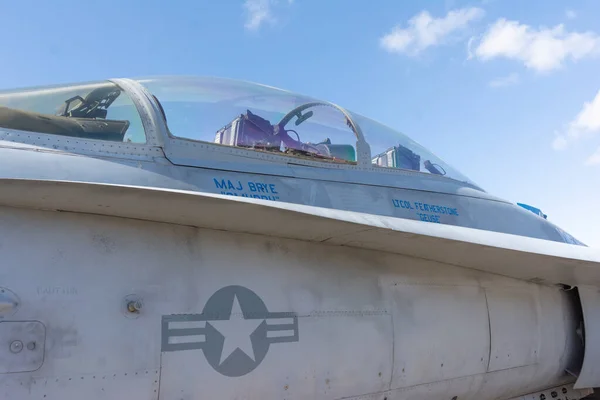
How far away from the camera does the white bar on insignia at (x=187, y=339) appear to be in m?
3.05

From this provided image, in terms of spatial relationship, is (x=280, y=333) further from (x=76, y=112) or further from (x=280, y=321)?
(x=76, y=112)

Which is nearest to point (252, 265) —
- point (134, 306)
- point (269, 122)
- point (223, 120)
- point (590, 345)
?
point (134, 306)

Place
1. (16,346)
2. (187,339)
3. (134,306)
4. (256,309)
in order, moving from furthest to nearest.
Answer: (256,309) < (187,339) < (134,306) < (16,346)

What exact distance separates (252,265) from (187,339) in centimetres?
70

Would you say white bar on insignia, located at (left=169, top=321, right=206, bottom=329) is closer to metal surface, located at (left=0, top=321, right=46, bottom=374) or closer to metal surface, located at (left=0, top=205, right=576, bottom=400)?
metal surface, located at (left=0, top=205, right=576, bottom=400)

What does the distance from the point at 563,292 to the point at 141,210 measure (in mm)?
4524

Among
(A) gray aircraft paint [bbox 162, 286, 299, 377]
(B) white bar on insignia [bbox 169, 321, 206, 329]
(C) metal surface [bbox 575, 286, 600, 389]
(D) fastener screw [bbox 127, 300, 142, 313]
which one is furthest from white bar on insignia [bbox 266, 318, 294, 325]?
(C) metal surface [bbox 575, 286, 600, 389]

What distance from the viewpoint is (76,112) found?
11.7 ft

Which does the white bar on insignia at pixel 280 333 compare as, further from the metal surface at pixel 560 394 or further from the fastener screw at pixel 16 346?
the metal surface at pixel 560 394

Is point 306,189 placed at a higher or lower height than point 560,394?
higher

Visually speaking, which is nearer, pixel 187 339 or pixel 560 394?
pixel 187 339

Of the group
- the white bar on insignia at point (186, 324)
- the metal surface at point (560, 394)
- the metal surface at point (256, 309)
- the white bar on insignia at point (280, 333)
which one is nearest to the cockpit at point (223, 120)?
the metal surface at point (256, 309)

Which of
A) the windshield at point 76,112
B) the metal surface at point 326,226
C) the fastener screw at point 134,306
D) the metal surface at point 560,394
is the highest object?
the windshield at point 76,112

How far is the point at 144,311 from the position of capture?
9.88ft
